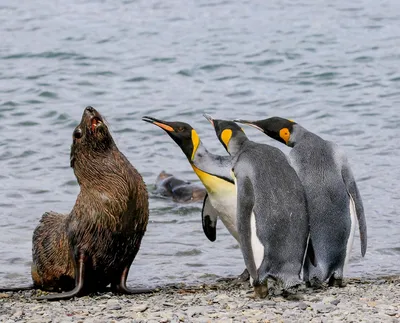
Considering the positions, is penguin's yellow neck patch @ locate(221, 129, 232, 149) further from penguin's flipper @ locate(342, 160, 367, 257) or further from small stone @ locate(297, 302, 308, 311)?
small stone @ locate(297, 302, 308, 311)

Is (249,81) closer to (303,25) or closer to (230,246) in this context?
(303,25)

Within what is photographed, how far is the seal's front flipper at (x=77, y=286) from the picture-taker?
6566 mm

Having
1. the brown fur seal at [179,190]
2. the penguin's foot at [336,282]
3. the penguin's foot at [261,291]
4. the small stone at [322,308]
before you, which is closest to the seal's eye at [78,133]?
the penguin's foot at [261,291]

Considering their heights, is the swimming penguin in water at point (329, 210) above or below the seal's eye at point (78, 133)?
below

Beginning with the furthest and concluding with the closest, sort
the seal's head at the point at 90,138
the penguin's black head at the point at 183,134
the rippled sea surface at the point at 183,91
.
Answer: the rippled sea surface at the point at 183,91 < the penguin's black head at the point at 183,134 < the seal's head at the point at 90,138

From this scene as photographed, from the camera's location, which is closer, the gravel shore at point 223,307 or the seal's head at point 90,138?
the gravel shore at point 223,307

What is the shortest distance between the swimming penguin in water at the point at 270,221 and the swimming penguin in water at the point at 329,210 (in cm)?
18

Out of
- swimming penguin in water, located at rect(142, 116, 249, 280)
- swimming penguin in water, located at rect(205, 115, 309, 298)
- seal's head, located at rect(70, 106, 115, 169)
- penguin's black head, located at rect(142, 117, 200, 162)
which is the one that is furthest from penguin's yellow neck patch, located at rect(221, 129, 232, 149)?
seal's head, located at rect(70, 106, 115, 169)

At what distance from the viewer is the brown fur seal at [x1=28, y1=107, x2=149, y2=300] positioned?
6.79m

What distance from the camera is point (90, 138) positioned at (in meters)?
6.89

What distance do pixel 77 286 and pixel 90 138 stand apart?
37.9 inches

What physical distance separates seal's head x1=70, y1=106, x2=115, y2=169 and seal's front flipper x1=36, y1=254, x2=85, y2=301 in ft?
2.18

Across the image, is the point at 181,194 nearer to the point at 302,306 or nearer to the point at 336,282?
the point at 336,282

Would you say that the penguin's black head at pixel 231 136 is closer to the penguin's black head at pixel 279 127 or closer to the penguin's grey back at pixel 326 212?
the penguin's black head at pixel 279 127
